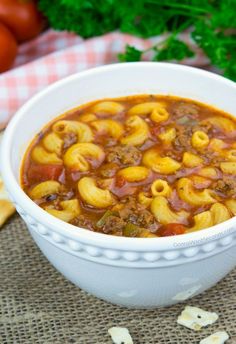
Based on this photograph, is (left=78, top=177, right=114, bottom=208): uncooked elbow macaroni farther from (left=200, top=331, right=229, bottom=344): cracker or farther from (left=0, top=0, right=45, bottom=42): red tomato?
(left=0, top=0, right=45, bottom=42): red tomato

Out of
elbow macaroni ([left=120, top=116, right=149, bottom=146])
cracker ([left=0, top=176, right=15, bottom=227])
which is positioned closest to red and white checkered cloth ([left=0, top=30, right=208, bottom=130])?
cracker ([left=0, top=176, right=15, bottom=227])

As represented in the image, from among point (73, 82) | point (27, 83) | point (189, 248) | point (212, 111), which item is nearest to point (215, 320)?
point (189, 248)

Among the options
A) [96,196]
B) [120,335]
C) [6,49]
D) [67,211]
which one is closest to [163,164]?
[96,196]

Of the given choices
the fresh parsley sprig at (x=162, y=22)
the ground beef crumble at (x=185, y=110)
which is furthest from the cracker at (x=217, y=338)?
the fresh parsley sprig at (x=162, y=22)

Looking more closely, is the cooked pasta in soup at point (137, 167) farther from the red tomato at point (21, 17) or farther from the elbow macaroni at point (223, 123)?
the red tomato at point (21, 17)

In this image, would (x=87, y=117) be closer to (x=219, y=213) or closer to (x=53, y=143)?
(x=53, y=143)
